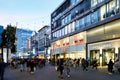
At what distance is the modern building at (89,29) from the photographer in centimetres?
5134

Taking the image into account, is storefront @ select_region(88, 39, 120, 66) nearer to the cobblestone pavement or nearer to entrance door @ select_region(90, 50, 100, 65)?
entrance door @ select_region(90, 50, 100, 65)

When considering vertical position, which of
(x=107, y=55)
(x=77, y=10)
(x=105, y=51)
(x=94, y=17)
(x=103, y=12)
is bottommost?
(x=107, y=55)

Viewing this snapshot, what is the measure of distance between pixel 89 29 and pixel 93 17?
9.39ft

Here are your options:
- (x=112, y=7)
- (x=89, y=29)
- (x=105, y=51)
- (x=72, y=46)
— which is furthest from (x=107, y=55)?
(x=72, y=46)

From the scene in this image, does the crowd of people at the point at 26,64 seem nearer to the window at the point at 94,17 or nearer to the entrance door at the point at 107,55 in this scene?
the entrance door at the point at 107,55

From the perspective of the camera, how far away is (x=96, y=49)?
59.9 m

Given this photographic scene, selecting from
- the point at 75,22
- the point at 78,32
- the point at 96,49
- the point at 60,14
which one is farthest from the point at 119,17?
the point at 60,14

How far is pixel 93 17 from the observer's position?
6144cm

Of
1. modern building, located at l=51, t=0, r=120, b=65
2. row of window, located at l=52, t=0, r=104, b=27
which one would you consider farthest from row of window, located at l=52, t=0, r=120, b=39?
row of window, located at l=52, t=0, r=104, b=27

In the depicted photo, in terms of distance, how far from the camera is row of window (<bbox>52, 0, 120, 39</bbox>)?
169 ft

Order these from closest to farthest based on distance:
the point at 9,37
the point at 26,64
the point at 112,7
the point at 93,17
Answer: the point at 26,64, the point at 112,7, the point at 93,17, the point at 9,37

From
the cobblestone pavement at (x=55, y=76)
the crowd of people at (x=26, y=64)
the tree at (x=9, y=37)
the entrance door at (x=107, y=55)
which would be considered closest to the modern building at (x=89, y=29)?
the entrance door at (x=107, y=55)

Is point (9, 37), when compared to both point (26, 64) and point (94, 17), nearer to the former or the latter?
point (94, 17)

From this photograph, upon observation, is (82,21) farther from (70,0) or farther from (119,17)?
(119,17)
